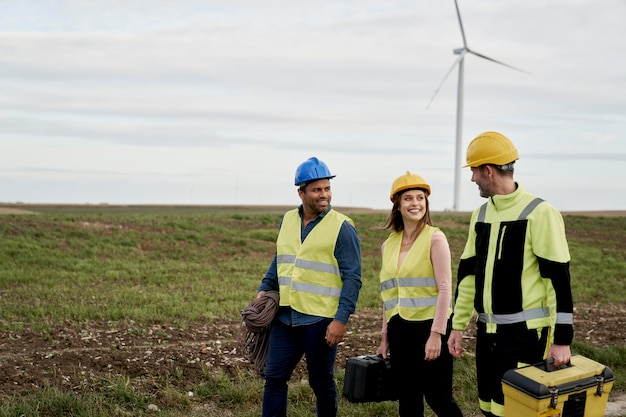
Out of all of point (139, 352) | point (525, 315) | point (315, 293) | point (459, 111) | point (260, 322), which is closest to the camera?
point (525, 315)

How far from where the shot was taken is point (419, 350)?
15.8 feet

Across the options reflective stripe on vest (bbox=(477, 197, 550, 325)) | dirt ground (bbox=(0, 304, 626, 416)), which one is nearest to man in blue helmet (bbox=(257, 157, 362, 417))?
dirt ground (bbox=(0, 304, 626, 416))

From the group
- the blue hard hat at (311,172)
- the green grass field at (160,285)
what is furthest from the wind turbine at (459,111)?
the blue hard hat at (311,172)

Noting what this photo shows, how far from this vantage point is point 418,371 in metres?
4.84

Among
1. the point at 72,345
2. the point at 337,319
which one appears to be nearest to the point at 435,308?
the point at 337,319

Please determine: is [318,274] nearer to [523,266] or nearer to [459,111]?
[523,266]

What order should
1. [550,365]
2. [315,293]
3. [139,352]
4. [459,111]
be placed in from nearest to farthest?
[550,365] < [315,293] < [139,352] < [459,111]

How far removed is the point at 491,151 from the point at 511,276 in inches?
28.1

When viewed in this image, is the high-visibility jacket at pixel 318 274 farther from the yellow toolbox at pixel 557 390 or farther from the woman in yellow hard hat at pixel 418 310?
the yellow toolbox at pixel 557 390

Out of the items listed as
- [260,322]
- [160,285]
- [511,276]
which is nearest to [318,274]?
[260,322]

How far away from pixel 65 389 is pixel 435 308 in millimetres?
3591

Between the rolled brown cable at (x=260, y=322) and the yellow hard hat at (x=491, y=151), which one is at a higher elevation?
the yellow hard hat at (x=491, y=151)

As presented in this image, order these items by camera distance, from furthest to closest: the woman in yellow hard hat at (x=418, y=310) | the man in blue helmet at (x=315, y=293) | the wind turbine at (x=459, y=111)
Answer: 1. the wind turbine at (x=459, y=111)
2. the man in blue helmet at (x=315, y=293)
3. the woman in yellow hard hat at (x=418, y=310)

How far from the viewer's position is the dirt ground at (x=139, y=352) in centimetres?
699
